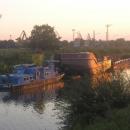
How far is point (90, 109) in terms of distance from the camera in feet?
68.0

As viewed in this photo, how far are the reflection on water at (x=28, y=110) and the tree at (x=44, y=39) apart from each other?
4764cm

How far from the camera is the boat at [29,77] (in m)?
43.1

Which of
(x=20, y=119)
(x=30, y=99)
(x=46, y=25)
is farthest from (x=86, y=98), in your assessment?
(x=46, y=25)

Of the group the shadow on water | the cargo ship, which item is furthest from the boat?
the cargo ship

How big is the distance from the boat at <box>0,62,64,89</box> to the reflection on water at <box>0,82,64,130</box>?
1361mm

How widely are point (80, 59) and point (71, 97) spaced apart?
36.7 meters

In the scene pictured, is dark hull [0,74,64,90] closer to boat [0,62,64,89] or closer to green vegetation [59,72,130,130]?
boat [0,62,64,89]

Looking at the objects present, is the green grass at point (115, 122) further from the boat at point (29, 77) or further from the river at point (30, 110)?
the boat at point (29, 77)

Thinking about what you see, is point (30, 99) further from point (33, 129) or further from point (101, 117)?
point (101, 117)

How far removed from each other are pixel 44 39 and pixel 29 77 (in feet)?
148

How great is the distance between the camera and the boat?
43.1 meters

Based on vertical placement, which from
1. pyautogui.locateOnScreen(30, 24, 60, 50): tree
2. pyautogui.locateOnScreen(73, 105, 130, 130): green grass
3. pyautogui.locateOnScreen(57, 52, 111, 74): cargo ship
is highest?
pyautogui.locateOnScreen(30, 24, 60, 50): tree

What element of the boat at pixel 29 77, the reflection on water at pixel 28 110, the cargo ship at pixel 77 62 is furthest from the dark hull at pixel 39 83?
the cargo ship at pixel 77 62

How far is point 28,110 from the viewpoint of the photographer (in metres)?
30.0
